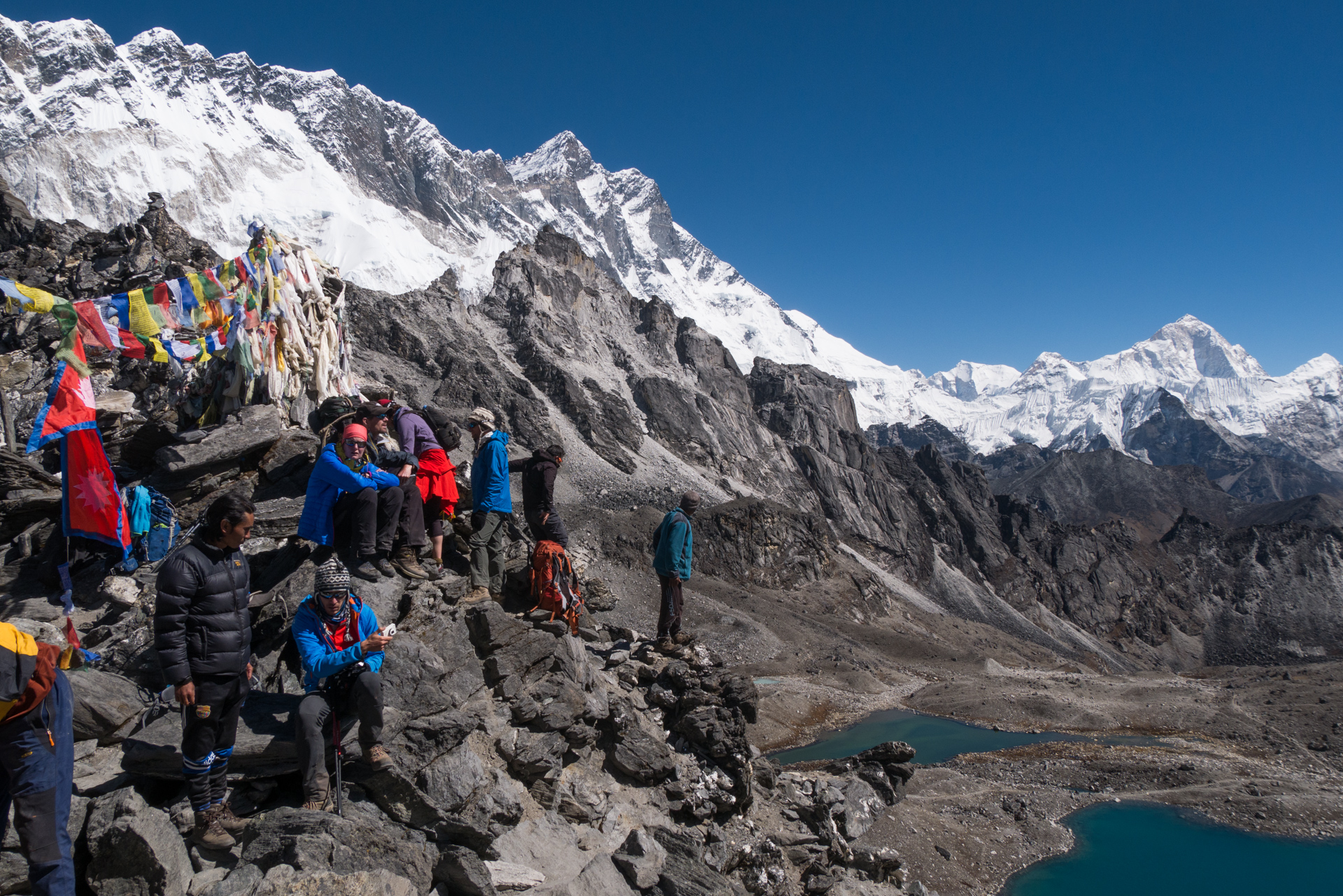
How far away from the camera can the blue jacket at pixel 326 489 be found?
6777mm

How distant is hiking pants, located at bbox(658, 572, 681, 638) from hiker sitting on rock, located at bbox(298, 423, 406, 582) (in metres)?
4.24

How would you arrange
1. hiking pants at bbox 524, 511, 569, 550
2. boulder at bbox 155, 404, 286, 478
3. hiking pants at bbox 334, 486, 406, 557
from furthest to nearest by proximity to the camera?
1. boulder at bbox 155, 404, 286, 478
2. hiking pants at bbox 524, 511, 569, 550
3. hiking pants at bbox 334, 486, 406, 557

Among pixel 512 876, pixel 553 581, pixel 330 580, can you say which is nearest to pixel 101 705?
pixel 330 580

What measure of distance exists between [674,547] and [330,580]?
536 cm

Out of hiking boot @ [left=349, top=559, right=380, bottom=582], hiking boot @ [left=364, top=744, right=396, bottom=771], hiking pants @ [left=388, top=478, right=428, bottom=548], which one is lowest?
hiking boot @ [left=364, top=744, right=396, bottom=771]

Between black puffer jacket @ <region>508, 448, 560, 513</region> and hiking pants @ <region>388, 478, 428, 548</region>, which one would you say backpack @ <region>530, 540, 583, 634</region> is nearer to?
black puffer jacket @ <region>508, 448, 560, 513</region>

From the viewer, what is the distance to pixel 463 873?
5070mm

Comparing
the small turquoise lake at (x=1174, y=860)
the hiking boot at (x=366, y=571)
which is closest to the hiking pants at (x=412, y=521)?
the hiking boot at (x=366, y=571)

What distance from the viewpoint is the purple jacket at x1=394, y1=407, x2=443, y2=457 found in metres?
7.95

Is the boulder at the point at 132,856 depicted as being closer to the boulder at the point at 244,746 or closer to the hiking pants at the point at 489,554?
the boulder at the point at 244,746

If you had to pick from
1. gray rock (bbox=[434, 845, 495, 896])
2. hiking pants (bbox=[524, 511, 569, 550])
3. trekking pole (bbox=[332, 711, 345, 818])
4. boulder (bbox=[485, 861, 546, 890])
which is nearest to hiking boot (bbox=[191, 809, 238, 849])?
trekking pole (bbox=[332, 711, 345, 818])

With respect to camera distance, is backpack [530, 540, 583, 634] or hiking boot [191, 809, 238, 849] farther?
backpack [530, 540, 583, 634]

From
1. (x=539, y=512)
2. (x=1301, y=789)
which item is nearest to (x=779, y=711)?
(x=1301, y=789)

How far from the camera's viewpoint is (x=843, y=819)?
38.4 ft
